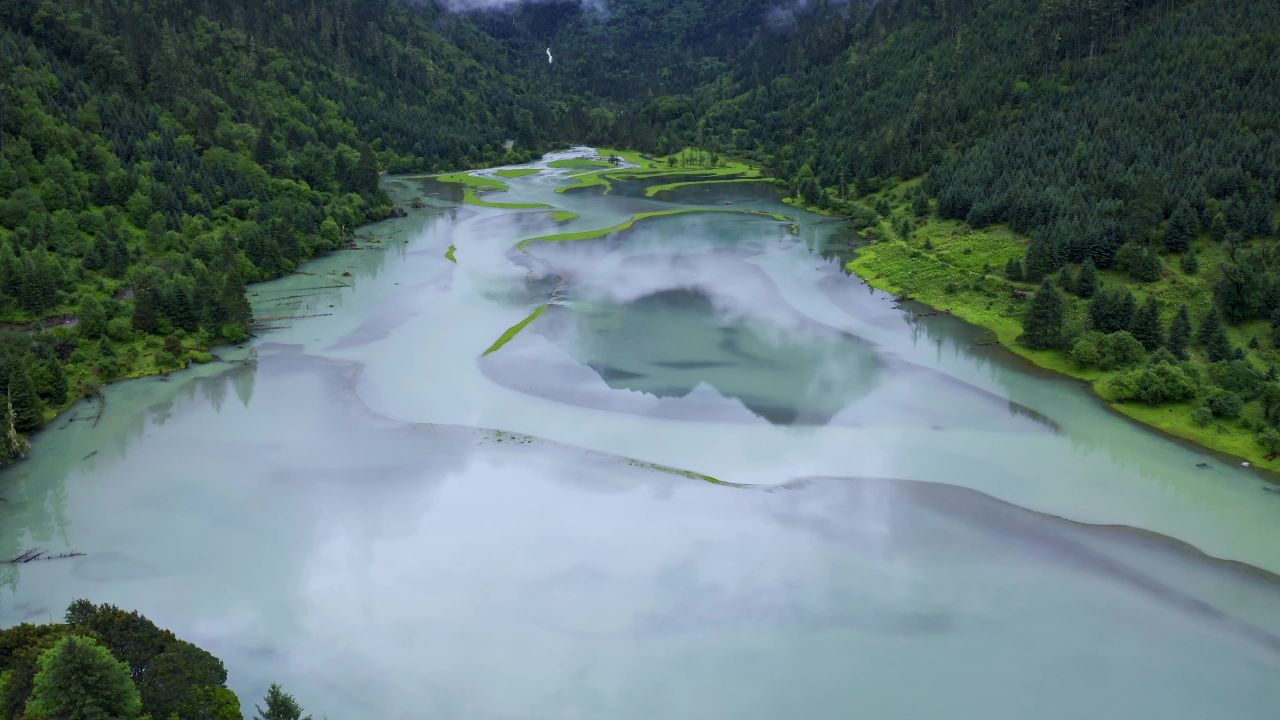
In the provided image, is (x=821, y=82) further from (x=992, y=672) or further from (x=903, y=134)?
(x=992, y=672)

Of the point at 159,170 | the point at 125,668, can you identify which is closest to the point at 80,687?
the point at 125,668

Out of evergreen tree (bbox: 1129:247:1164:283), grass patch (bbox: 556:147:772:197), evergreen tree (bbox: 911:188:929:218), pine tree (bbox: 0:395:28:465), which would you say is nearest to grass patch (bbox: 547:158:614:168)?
grass patch (bbox: 556:147:772:197)

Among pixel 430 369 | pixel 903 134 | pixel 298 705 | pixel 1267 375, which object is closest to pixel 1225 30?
pixel 903 134

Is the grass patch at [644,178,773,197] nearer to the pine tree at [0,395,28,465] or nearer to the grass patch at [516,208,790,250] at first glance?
the grass patch at [516,208,790,250]

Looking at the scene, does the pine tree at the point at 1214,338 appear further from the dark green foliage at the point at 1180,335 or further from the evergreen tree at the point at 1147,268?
the evergreen tree at the point at 1147,268

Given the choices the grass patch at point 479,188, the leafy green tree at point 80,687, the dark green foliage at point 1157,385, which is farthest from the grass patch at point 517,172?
the leafy green tree at point 80,687
